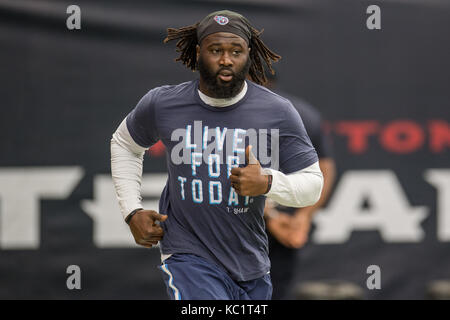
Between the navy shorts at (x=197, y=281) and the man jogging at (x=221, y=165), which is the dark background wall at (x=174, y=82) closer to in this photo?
the man jogging at (x=221, y=165)

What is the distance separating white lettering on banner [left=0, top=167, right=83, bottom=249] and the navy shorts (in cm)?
196

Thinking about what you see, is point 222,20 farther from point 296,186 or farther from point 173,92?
point 296,186

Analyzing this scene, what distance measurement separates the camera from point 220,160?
3074 mm

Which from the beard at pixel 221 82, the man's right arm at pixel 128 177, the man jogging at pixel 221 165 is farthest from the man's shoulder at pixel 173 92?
the man's right arm at pixel 128 177

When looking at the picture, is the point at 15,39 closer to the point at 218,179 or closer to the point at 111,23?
the point at 111,23

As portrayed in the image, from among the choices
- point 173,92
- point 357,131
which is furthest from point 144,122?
point 357,131

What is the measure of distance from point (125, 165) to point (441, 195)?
2.69m

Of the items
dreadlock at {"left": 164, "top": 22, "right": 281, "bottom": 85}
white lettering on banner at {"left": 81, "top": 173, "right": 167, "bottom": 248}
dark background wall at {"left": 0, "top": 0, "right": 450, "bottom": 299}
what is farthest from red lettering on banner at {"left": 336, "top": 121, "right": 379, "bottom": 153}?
dreadlock at {"left": 164, "top": 22, "right": 281, "bottom": 85}

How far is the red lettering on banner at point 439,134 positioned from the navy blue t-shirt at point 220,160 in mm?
2295

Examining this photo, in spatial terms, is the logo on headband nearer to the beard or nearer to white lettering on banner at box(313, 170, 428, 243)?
the beard

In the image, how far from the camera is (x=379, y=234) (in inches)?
202

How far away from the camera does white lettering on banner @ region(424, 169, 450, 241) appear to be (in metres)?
5.19

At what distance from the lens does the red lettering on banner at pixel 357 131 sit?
201 inches
